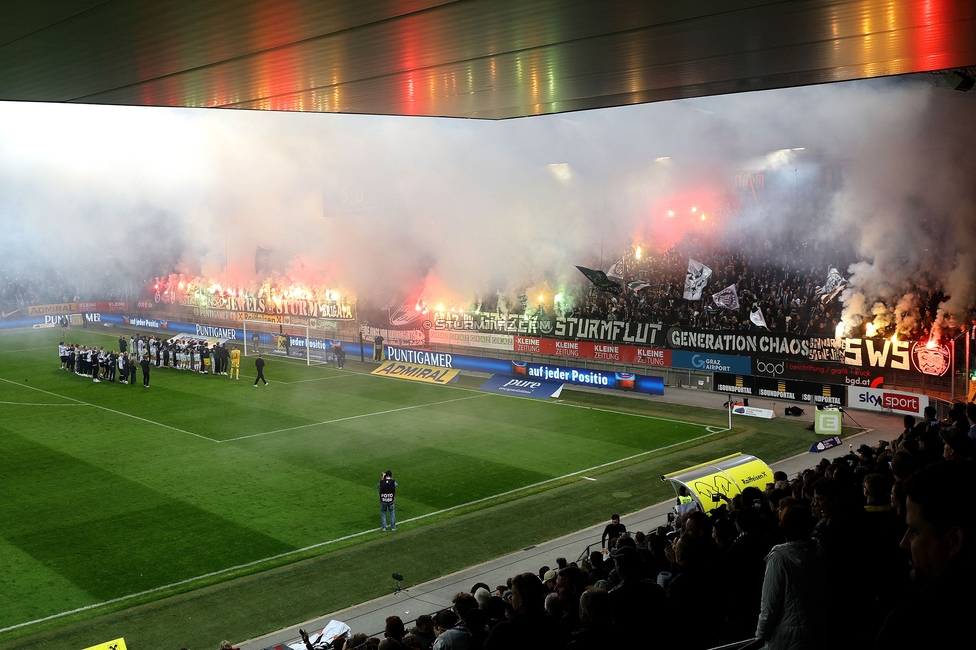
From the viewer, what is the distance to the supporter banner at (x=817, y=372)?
23.8 meters

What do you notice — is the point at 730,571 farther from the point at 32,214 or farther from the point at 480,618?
the point at 32,214

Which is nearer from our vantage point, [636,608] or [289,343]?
[636,608]

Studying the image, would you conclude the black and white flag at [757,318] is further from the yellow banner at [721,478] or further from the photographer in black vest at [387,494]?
the photographer in black vest at [387,494]

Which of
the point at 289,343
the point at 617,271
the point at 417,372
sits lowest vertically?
the point at 417,372

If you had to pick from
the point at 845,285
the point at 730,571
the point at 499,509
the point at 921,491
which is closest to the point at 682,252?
the point at 845,285

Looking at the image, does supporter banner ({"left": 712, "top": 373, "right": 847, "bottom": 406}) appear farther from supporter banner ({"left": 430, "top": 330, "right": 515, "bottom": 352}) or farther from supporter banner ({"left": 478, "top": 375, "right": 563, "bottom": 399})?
supporter banner ({"left": 430, "top": 330, "right": 515, "bottom": 352})

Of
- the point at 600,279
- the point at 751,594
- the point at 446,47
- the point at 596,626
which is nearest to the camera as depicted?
the point at 596,626

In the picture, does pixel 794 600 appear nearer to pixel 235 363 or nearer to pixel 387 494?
pixel 387 494

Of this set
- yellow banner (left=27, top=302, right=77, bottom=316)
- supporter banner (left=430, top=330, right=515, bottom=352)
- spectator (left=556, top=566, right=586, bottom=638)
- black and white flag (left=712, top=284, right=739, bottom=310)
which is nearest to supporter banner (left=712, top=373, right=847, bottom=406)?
black and white flag (left=712, top=284, right=739, bottom=310)

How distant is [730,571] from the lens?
16.2 feet

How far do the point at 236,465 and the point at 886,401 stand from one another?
670 inches

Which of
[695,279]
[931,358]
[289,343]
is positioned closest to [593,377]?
[695,279]

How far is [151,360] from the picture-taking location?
113ft

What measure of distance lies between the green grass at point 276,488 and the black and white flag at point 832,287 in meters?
6.58
